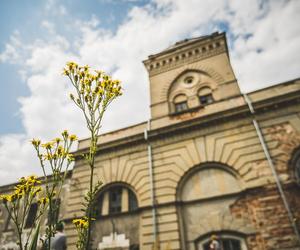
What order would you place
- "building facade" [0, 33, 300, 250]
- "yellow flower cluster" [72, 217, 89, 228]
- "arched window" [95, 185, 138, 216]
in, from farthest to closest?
"arched window" [95, 185, 138, 216] < "building facade" [0, 33, 300, 250] < "yellow flower cluster" [72, 217, 89, 228]

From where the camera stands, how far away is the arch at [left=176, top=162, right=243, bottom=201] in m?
9.46

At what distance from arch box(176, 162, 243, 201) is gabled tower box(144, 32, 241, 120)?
10.2ft

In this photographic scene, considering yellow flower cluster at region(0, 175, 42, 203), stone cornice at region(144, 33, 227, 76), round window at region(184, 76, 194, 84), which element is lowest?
yellow flower cluster at region(0, 175, 42, 203)

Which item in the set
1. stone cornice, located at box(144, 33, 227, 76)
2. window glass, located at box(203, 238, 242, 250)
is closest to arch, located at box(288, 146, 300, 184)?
window glass, located at box(203, 238, 242, 250)

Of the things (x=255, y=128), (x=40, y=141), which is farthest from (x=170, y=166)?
(x=40, y=141)

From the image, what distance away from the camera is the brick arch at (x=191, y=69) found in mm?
13297

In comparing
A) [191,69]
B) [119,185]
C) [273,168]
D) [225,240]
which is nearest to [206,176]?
[225,240]

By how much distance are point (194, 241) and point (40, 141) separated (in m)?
8.12

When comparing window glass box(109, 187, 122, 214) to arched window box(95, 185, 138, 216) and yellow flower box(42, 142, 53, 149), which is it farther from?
yellow flower box(42, 142, 53, 149)

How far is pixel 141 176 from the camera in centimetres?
1093

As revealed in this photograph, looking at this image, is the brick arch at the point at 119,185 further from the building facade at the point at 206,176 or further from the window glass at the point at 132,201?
the window glass at the point at 132,201

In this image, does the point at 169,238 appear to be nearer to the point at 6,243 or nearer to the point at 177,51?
the point at 6,243

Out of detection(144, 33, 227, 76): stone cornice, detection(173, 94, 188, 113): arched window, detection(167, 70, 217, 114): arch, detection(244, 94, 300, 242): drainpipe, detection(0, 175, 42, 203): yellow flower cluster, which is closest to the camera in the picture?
detection(0, 175, 42, 203): yellow flower cluster

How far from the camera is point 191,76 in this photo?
14328 mm
